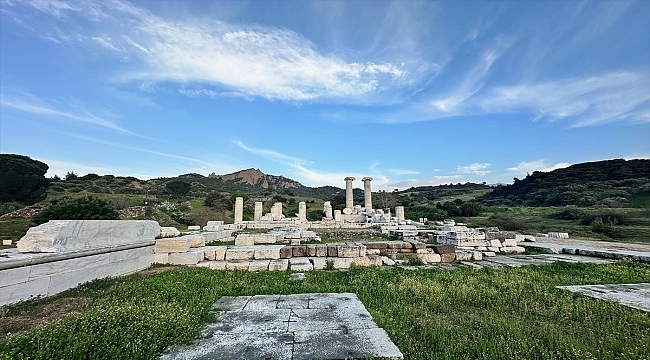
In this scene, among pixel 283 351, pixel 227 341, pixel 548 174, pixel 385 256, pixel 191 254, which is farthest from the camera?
pixel 548 174

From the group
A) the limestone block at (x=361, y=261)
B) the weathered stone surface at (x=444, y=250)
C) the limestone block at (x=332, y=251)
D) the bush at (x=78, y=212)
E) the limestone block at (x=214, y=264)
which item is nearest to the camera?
the limestone block at (x=214, y=264)

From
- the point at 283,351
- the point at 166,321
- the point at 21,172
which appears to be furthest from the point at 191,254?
the point at 21,172

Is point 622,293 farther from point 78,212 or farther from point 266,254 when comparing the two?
point 78,212

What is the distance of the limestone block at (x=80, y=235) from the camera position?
547 centimetres

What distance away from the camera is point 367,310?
4.74m

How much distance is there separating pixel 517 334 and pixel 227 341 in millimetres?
3562

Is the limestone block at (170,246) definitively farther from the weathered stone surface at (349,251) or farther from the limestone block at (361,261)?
the limestone block at (361,261)

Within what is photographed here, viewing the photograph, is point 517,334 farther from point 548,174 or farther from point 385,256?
point 548,174

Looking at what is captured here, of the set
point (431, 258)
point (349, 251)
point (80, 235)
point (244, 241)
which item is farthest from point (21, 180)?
point (431, 258)

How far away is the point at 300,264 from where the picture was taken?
8.73m

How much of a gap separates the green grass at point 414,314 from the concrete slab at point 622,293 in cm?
33

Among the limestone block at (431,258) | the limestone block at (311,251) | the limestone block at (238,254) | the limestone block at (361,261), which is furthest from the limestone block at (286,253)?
the limestone block at (431,258)

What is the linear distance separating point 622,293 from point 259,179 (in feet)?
348

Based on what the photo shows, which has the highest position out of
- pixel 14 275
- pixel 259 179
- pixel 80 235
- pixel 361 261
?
pixel 259 179
